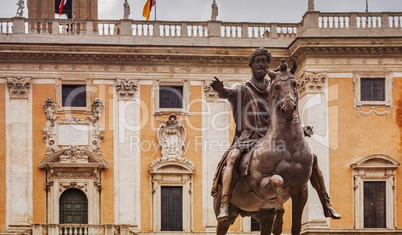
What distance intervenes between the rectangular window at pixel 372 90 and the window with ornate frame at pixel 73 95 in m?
10.1

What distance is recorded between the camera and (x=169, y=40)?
1422 inches

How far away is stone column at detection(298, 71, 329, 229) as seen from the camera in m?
34.0

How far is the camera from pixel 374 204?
113 ft

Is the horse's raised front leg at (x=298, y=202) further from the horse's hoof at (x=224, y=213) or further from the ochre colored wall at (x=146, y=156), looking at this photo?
the ochre colored wall at (x=146, y=156)

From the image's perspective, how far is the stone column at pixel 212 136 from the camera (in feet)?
115

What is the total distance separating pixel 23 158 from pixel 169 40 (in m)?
7.12

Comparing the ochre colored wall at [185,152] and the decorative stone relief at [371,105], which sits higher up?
the decorative stone relief at [371,105]

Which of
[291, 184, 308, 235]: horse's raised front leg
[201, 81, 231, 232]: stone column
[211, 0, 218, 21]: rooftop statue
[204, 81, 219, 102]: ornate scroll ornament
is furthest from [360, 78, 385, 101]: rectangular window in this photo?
[291, 184, 308, 235]: horse's raised front leg

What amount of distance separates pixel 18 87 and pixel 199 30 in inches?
287

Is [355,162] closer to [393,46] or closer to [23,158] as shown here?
[393,46]

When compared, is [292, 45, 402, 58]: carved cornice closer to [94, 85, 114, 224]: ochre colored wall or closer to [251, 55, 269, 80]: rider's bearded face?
[94, 85, 114, 224]: ochre colored wall

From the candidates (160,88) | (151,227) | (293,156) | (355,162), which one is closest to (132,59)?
(160,88)

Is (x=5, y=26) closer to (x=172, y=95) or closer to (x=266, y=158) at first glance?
(x=172, y=95)

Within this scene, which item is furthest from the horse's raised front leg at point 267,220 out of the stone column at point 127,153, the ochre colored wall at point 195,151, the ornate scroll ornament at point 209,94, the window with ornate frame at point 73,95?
the window with ornate frame at point 73,95
